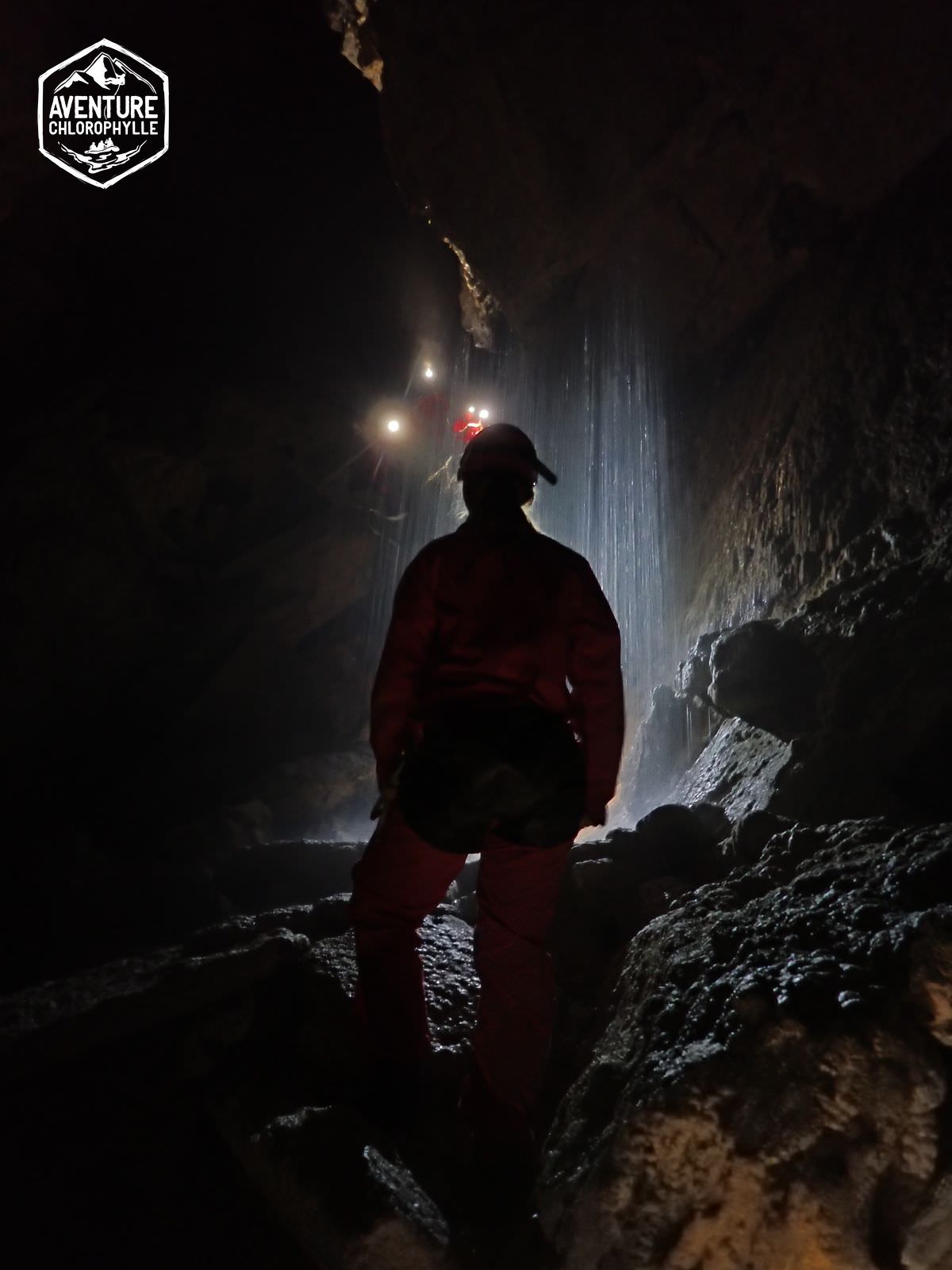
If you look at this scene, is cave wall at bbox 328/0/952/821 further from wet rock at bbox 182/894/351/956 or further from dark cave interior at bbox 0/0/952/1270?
wet rock at bbox 182/894/351/956

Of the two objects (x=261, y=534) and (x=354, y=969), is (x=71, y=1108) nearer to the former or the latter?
(x=354, y=969)

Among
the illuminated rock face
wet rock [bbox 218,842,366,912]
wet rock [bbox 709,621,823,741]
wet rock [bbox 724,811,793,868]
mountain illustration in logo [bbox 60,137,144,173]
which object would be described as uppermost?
mountain illustration in logo [bbox 60,137,144,173]

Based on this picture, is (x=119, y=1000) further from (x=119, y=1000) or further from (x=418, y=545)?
(x=418, y=545)

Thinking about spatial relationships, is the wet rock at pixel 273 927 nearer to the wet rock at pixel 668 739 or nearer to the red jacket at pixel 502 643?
the red jacket at pixel 502 643

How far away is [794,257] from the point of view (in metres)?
5.93

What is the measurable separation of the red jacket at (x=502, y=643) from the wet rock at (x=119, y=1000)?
1.48m

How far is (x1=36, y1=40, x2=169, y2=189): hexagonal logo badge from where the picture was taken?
5.29m

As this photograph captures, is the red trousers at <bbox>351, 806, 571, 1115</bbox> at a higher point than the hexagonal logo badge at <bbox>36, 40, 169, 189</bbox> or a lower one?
lower

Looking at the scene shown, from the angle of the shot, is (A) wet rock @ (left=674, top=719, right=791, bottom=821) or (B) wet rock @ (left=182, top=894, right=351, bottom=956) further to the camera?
(A) wet rock @ (left=674, top=719, right=791, bottom=821)

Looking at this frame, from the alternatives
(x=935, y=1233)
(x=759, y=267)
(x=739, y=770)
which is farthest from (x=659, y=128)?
(x=935, y=1233)

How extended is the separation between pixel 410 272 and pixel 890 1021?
10.2 meters

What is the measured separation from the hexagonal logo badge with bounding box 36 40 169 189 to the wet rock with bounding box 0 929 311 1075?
6.56m

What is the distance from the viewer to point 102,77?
581 cm

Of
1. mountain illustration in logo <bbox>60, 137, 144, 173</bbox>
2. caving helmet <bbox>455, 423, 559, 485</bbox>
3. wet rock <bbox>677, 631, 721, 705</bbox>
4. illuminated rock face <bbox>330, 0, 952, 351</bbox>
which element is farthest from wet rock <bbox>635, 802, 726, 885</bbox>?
mountain illustration in logo <bbox>60, 137, 144, 173</bbox>
